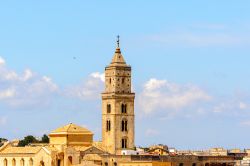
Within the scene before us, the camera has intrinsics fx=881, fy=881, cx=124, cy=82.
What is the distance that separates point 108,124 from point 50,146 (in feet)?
23.7

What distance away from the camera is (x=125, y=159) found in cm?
9769

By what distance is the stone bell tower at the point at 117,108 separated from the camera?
102 m

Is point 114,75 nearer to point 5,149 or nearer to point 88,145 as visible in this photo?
point 88,145

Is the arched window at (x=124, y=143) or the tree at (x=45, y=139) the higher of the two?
the tree at (x=45, y=139)

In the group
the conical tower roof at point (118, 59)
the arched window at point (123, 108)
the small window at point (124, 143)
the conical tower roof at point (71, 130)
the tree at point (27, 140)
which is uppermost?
the conical tower roof at point (118, 59)

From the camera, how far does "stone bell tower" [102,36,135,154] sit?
10212 centimetres

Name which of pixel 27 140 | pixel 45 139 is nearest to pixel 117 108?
pixel 27 140

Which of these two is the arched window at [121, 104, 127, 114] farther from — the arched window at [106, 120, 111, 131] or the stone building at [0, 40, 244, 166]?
the arched window at [106, 120, 111, 131]

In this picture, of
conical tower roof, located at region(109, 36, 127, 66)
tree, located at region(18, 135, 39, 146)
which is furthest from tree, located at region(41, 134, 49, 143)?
conical tower roof, located at region(109, 36, 127, 66)

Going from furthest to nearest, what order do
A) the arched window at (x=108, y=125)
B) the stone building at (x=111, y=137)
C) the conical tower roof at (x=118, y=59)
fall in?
the conical tower roof at (x=118, y=59) → the arched window at (x=108, y=125) → the stone building at (x=111, y=137)

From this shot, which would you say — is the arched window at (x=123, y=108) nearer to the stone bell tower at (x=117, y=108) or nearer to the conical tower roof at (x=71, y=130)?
the stone bell tower at (x=117, y=108)

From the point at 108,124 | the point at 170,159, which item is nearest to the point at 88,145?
the point at 108,124

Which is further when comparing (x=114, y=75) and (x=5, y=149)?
(x=5, y=149)

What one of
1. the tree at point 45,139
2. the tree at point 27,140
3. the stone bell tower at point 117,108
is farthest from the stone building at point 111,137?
the tree at point 45,139
